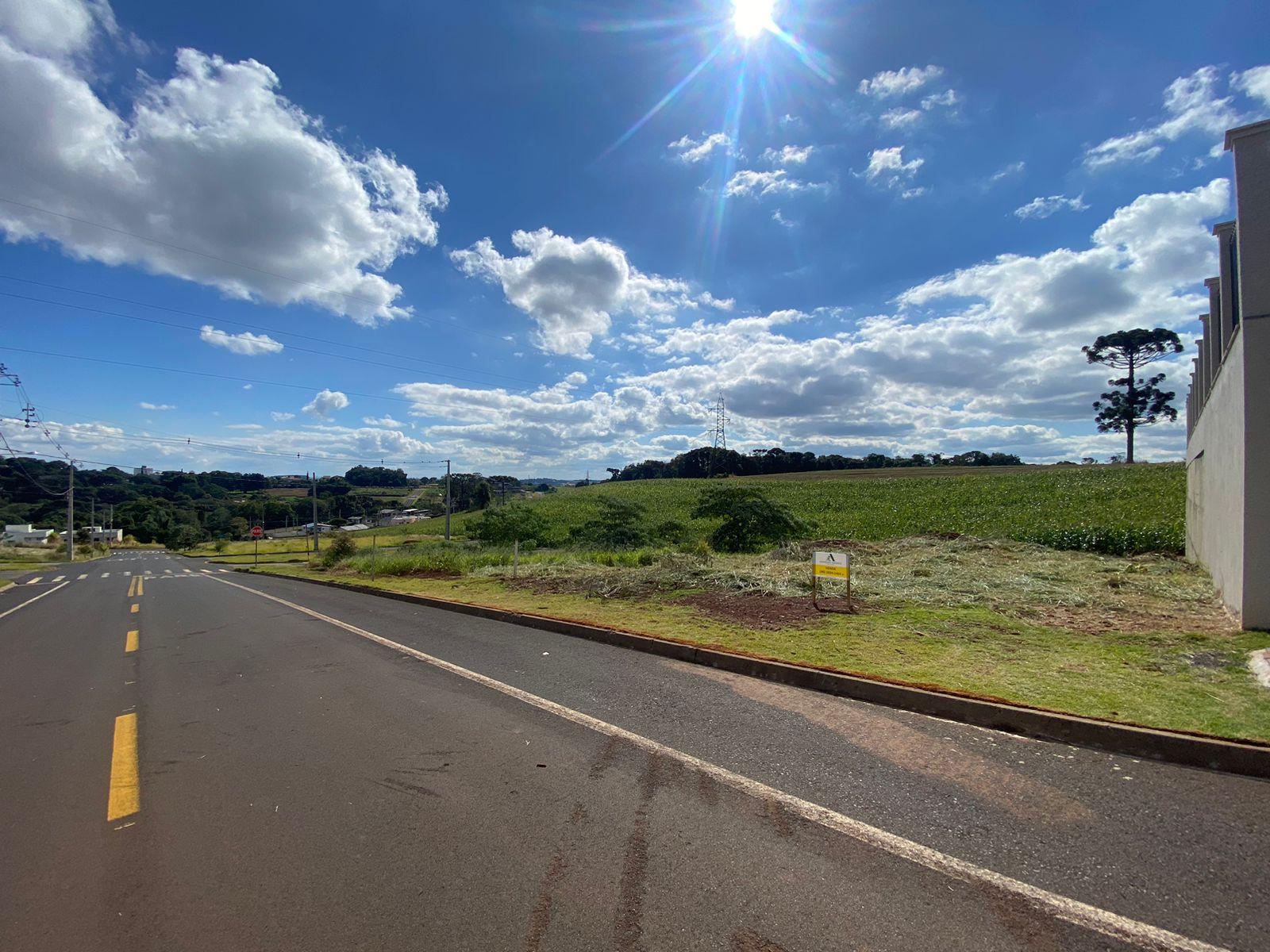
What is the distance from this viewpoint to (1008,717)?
5.10m

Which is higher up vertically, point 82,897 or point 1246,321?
point 1246,321

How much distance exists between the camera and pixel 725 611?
1057cm

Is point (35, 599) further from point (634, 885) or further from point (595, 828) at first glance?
point (634, 885)

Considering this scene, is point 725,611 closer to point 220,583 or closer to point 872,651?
point 872,651

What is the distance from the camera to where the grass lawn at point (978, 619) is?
18.3ft

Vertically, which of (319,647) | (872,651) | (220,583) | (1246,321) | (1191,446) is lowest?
(220,583)

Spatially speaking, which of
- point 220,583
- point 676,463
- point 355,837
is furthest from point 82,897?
point 676,463

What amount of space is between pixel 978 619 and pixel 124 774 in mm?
9701

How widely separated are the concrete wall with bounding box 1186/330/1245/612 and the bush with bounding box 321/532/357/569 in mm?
31083

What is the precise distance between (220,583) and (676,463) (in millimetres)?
94379

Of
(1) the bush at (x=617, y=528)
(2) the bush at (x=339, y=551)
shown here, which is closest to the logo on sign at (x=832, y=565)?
(1) the bush at (x=617, y=528)

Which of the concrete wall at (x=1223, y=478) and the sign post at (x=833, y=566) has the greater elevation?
the concrete wall at (x=1223, y=478)

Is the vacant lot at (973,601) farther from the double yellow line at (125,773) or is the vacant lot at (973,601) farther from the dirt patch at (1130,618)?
the double yellow line at (125,773)

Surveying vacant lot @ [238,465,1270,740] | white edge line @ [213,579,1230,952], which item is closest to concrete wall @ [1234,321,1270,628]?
vacant lot @ [238,465,1270,740]
